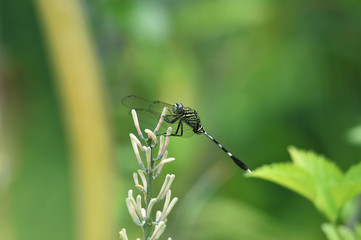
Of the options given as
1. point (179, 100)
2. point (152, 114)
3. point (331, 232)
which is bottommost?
point (331, 232)

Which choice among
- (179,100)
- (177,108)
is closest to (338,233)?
(177,108)

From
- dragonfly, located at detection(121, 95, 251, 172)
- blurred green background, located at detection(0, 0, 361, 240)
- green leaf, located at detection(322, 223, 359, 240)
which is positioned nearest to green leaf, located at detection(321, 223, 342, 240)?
green leaf, located at detection(322, 223, 359, 240)

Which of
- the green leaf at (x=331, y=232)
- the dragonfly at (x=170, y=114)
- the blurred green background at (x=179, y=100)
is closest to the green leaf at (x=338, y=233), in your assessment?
the green leaf at (x=331, y=232)

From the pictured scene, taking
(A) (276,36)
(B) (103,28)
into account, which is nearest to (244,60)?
(A) (276,36)

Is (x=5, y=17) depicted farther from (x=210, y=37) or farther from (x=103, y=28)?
(x=210, y=37)

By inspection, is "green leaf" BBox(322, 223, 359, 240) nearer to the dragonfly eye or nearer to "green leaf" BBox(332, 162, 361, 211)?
"green leaf" BBox(332, 162, 361, 211)

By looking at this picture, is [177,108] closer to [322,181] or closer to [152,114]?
[152,114]
